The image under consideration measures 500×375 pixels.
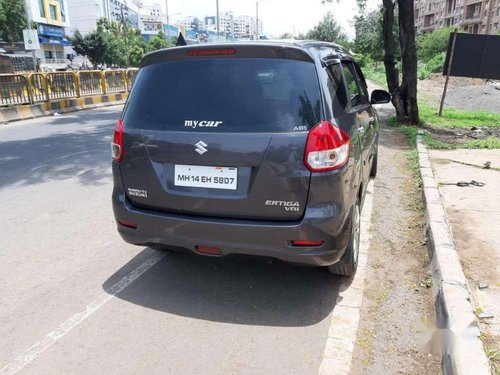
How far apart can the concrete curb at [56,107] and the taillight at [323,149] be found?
13.7 m

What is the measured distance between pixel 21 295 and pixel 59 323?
62 centimetres

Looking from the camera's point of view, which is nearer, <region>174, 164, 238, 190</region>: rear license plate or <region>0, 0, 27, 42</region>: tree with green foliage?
<region>174, 164, 238, 190</region>: rear license plate

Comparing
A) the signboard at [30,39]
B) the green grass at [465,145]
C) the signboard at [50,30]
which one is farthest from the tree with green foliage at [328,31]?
the green grass at [465,145]

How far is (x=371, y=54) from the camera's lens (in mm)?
56219

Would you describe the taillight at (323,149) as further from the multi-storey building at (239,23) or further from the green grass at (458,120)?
the multi-storey building at (239,23)

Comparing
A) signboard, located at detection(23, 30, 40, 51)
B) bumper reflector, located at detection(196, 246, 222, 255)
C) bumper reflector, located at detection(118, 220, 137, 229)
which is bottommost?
bumper reflector, located at detection(196, 246, 222, 255)

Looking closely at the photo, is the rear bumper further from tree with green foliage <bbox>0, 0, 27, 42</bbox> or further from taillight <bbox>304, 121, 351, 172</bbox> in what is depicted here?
tree with green foliage <bbox>0, 0, 27, 42</bbox>

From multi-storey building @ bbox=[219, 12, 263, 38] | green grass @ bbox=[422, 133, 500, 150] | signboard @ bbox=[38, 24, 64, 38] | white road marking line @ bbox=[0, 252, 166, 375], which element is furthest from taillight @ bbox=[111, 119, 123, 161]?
multi-storey building @ bbox=[219, 12, 263, 38]

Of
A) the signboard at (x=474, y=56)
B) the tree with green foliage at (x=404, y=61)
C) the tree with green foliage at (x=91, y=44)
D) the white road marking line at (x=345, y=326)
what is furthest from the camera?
the tree with green foliage at (x=91, y=44)

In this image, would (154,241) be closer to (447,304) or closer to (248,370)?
(248,370)

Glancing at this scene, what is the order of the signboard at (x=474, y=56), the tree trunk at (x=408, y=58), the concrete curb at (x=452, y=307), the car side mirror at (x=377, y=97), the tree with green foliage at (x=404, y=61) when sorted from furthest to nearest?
1. the signboard at (x=474, y=56)
2. the tree with green foliage at (x=404, y=61)
3. the tree trunk at (x=408, y=58)
4. the car side mirror at (x=377, y=97)
5. the concrete curb at (x=452, y=307)

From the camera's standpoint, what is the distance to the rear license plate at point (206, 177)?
306 cm

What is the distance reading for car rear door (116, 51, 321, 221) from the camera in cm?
298

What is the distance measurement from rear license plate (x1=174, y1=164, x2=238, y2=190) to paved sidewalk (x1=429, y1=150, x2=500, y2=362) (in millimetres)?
1936
